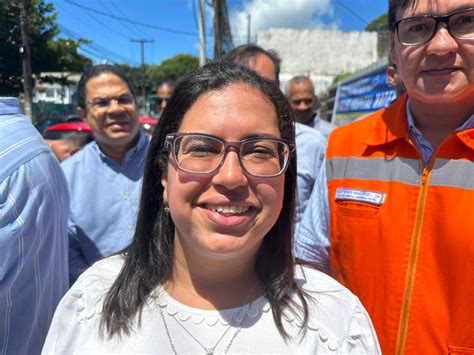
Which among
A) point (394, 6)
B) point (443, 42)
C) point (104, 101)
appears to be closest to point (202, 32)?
point (104, 101)

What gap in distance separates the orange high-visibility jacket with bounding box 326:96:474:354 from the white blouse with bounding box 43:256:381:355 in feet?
1.03

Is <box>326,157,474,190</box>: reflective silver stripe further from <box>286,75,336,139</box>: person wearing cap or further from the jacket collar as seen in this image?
<box>286,75,336,139</box>: person wearing cap

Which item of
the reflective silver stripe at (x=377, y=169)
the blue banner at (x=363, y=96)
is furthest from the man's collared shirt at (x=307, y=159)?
the blue banner at (x=363, y=96)

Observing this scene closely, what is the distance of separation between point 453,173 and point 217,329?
39.0 inches

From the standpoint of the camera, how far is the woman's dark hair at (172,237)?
1.44 metres

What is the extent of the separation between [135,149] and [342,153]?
166cm

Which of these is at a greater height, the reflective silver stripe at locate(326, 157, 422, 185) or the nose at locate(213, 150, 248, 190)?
the nose at locate(213, 150, 248, 190)

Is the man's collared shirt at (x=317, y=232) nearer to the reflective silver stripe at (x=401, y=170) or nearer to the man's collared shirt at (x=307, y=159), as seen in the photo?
the reflective silver stripe at (x=401, y=170)

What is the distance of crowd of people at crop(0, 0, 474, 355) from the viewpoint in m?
1.35

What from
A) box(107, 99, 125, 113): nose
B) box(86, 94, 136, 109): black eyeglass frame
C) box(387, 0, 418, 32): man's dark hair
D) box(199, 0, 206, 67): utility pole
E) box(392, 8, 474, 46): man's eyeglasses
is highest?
box(199, 0, 206, 67): utility pole

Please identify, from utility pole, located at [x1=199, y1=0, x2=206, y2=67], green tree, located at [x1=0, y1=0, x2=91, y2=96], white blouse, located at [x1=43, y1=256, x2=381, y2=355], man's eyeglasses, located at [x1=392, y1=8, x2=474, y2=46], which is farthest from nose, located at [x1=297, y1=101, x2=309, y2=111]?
green tree, located at [x1=0, y1=0, x2=91, y2=96]

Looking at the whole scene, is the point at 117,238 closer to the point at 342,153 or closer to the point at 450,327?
the point at 342,153

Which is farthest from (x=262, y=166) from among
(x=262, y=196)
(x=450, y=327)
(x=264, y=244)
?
(x=450, y=327)

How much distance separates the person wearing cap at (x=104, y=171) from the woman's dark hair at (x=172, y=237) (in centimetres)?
108
